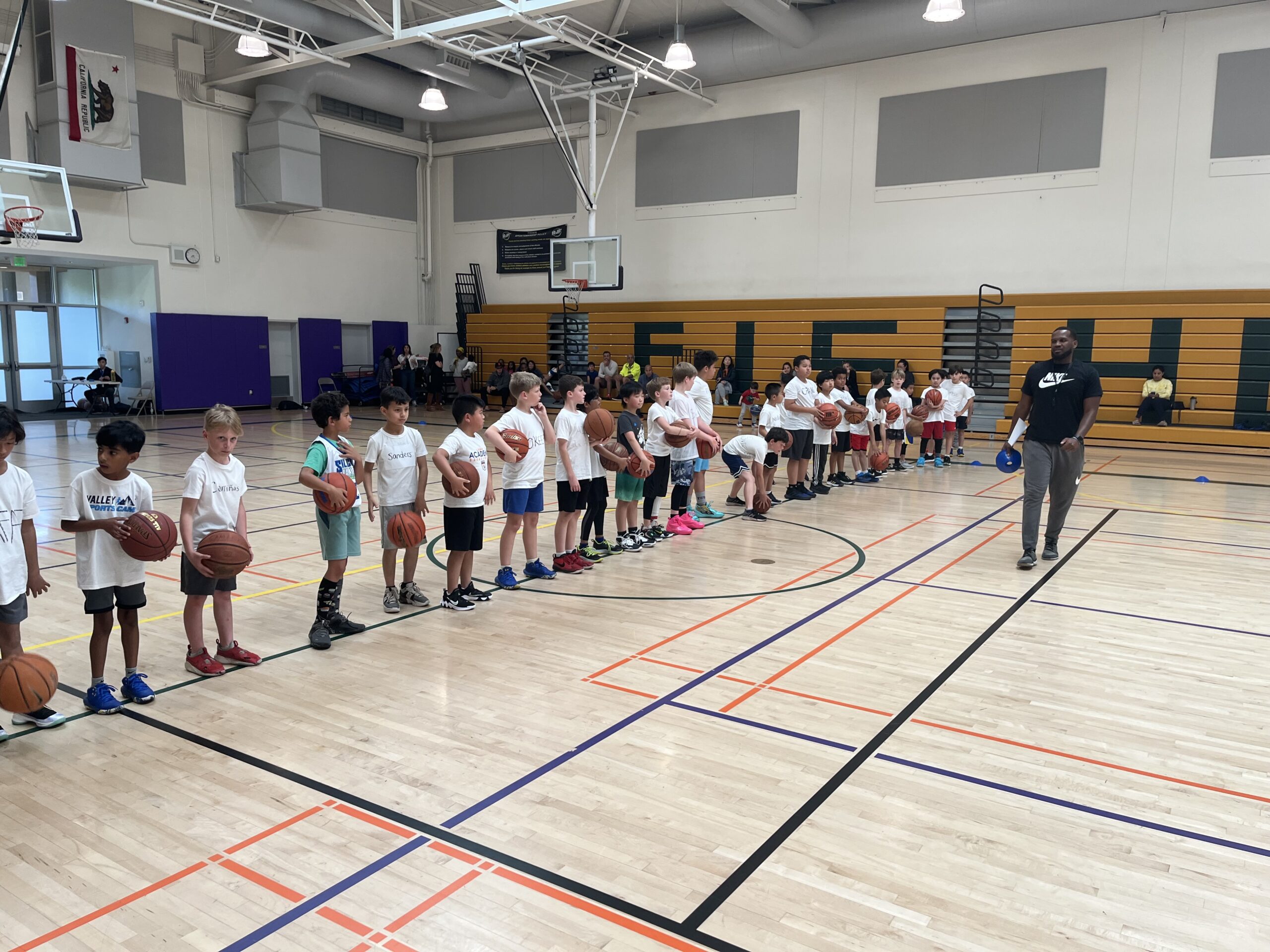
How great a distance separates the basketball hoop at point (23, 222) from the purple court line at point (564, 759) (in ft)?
44.9

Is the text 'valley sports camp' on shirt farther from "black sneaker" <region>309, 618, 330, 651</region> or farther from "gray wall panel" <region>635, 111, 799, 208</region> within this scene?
"gray wall panel" <region>635, 111, 799, 208</region>

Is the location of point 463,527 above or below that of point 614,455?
below

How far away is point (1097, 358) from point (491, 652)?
51.1ft

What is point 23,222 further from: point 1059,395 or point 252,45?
point 1059,395

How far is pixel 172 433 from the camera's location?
665 inches

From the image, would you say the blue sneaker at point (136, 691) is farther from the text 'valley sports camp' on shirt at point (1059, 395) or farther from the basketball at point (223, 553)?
the text 'valley sports camp' on shirt at point (1059, 395)

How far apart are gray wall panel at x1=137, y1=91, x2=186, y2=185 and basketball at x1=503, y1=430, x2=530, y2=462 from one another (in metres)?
17.1

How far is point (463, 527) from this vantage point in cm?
579

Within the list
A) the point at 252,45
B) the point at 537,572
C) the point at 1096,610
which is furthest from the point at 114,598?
the point at 252,45

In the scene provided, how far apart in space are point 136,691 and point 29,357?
64.7 ft

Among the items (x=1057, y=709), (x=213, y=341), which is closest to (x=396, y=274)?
(x=213, y=341)

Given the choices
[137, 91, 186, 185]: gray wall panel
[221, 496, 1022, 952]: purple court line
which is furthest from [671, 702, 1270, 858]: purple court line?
[137, 91, 186, 185]: gray wall panel

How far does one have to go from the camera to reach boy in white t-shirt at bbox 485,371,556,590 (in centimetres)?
627

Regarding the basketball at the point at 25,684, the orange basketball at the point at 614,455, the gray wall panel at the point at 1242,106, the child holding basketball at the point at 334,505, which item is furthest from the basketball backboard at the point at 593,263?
the basketball at the point at 25,684
